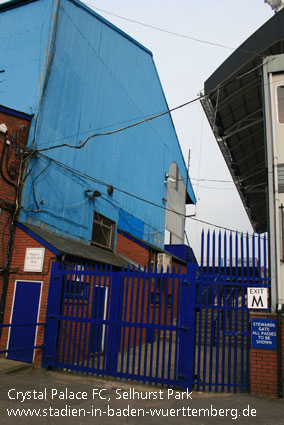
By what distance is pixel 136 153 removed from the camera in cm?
1856

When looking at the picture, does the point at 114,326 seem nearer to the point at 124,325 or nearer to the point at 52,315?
the point at 124,325

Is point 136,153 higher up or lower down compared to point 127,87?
lower down

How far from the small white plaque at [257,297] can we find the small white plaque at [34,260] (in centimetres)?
545

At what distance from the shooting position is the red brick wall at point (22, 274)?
29.9ft

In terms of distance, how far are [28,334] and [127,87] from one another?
508 inches

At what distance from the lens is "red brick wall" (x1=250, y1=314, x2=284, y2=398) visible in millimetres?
6574

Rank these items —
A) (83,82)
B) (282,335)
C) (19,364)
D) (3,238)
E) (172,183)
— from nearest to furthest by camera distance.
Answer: (282,335) < (19,364) < (3,238) < (83,82) < (172,183)

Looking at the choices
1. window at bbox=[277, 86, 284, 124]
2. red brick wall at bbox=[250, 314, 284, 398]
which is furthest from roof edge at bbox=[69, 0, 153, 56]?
red brick wall at bbox=[250, 314, 284, 398]

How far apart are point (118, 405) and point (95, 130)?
1102 centimetres

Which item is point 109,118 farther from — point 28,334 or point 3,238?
point 28,334

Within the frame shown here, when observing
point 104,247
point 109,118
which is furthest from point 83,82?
point 104,247

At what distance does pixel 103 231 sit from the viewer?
1527 centimetres

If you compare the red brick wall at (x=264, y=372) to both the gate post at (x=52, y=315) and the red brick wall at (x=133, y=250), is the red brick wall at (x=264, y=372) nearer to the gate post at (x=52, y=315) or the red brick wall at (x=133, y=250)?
the gate post at (x=52, y=315)

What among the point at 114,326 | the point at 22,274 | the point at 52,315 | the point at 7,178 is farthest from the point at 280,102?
the point at 22,274
